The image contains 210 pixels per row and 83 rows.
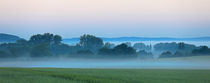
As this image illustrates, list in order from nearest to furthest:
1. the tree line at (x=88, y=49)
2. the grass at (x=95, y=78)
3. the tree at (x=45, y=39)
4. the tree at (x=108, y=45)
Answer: the grass at (x=95, y=78) < the tree line at (x=88, y=49) < the tree at (x=45, y=39) < the tree at (x=108, y=45)

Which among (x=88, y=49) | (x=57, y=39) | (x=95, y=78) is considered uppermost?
(x=57, y=39)

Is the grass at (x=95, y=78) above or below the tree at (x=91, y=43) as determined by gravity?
below

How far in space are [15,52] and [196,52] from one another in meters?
25.9

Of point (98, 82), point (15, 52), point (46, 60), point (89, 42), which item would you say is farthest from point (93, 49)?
point (98, 82)

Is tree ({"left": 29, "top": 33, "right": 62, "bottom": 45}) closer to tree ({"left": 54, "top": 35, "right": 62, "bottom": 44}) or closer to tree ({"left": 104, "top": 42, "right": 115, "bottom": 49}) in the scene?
tree ({"left": 54, "top": 35, "right": 62, "bottom": 44})

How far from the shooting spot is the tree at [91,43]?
43.8 m

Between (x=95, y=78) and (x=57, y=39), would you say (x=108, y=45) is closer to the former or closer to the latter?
(x=57, y=39)

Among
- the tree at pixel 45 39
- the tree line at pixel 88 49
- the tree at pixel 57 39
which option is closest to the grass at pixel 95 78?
the tree line at pixel 88 49

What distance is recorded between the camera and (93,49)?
144ft

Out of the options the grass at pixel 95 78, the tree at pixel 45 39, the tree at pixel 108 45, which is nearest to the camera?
the grass at pixel 95 78

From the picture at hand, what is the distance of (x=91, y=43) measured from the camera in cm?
4450

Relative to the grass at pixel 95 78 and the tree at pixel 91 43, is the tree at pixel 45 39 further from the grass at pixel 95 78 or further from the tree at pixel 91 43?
the grass at pixel 95 78

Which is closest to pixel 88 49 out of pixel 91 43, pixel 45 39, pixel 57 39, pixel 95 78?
pixel 91 43

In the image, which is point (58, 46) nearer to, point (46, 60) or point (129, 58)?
point (46, 60)
